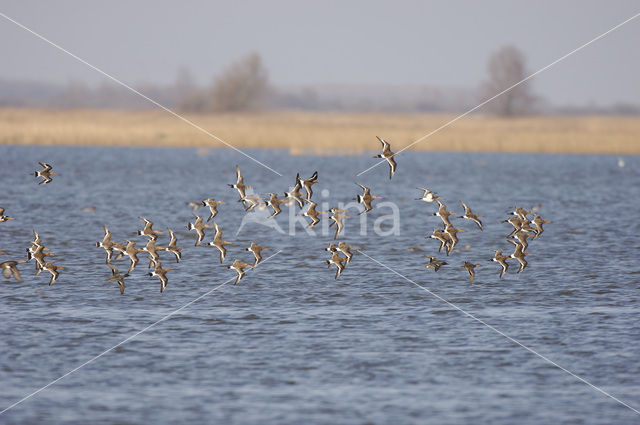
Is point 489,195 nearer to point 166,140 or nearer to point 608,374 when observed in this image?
point 166,140

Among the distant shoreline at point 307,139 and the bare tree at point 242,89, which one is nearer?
the distant shoreline at point 307,139

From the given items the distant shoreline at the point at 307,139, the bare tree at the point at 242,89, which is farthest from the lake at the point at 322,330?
the bare tree at the point at 242,89

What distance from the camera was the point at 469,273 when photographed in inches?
936

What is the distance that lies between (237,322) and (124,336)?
7.62 feet

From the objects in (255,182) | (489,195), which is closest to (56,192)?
(255,182)

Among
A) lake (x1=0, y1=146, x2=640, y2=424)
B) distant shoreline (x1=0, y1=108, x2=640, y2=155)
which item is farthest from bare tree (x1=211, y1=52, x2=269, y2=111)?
lake (x1=0, y1=146, x2=640, y2=424)

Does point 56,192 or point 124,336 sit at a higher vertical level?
point 56,192

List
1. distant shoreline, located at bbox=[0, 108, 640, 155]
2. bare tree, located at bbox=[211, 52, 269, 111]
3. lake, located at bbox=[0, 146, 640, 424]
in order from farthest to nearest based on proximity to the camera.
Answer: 1. bare tree, located at bbox=[211, 52, 269, 111]
2. distant shoreline, located at bbox=[0, 108, 640, 155]
3. lake, located at bbox=[0, 146, 640, 424]

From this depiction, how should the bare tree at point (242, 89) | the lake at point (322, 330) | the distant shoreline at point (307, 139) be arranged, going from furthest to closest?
the bare tree at point (242, 89), the distant shoreline at point (307, 139), the lake at point (322, 330)

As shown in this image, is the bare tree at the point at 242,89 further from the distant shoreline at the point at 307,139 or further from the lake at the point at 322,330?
the lake at the point at 322,330

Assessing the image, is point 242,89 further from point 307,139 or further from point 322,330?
point 322,330

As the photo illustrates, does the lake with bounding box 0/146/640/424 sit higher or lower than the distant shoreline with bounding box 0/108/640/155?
lower

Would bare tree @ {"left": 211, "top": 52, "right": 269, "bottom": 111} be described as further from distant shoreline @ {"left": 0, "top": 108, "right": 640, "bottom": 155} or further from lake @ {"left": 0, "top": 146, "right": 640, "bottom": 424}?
lake @ {"left": 0, "top": 146, "right": 640, "bottom": 424}

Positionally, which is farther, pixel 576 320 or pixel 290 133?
pixel 290 133
